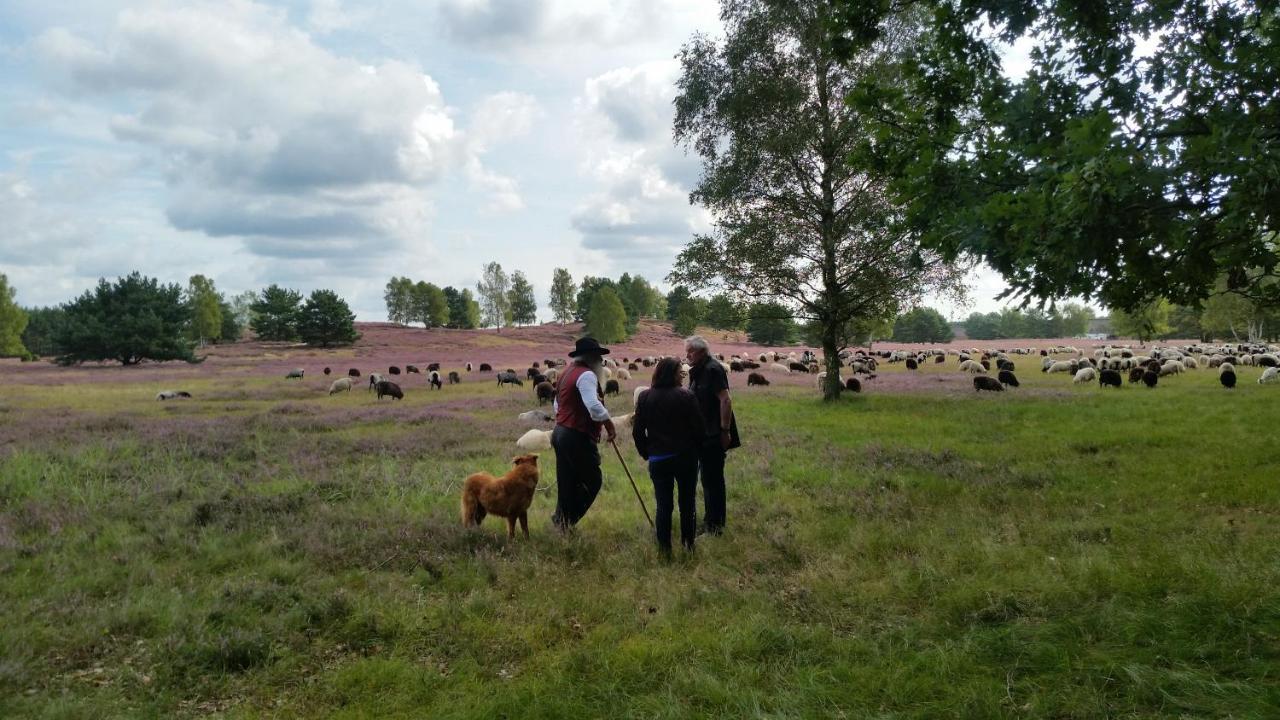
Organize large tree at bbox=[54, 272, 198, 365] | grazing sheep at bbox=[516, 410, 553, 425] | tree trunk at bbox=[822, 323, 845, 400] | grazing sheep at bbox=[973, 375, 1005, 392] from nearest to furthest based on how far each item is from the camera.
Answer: grazing sheep at bbox=[516, 410, 553, 425]
tree trunk at bbox=[822, 323, 845, 400]
grazing sheep at bbox=[973, 375, 1005, 392]
large tree at bbox=[54, 272, 198, 365]

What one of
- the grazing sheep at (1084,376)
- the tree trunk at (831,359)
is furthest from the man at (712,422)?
the grazing sheep at (1084,376)

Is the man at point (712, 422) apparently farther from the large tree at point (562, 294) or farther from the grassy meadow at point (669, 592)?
the large tree at point (562, 294)

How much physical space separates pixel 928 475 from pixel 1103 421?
8.62 metres

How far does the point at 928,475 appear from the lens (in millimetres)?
10766

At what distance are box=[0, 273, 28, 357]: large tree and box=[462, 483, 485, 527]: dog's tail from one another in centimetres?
8716

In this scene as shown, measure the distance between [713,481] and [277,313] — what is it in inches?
3543

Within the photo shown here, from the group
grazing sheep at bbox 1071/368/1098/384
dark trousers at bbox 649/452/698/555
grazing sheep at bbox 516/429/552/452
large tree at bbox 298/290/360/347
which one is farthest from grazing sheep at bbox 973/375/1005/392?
large tree at bbox 298/290/360/347

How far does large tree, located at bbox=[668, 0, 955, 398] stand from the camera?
20156mm

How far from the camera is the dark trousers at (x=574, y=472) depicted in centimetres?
761

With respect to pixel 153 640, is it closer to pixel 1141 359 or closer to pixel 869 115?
pixel 869 115

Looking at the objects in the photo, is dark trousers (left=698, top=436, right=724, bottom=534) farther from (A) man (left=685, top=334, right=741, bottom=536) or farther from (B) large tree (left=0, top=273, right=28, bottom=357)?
(B) large tree (left=0, top=273, right=28, bottom=357)

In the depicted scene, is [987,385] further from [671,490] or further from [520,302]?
[520,302]

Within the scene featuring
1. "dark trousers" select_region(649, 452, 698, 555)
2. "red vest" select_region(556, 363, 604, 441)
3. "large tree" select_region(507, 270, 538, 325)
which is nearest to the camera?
"dark trousers" select_region(649, 452, 698, 555)

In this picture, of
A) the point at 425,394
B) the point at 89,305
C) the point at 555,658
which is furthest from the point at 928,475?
the point at 89,305
